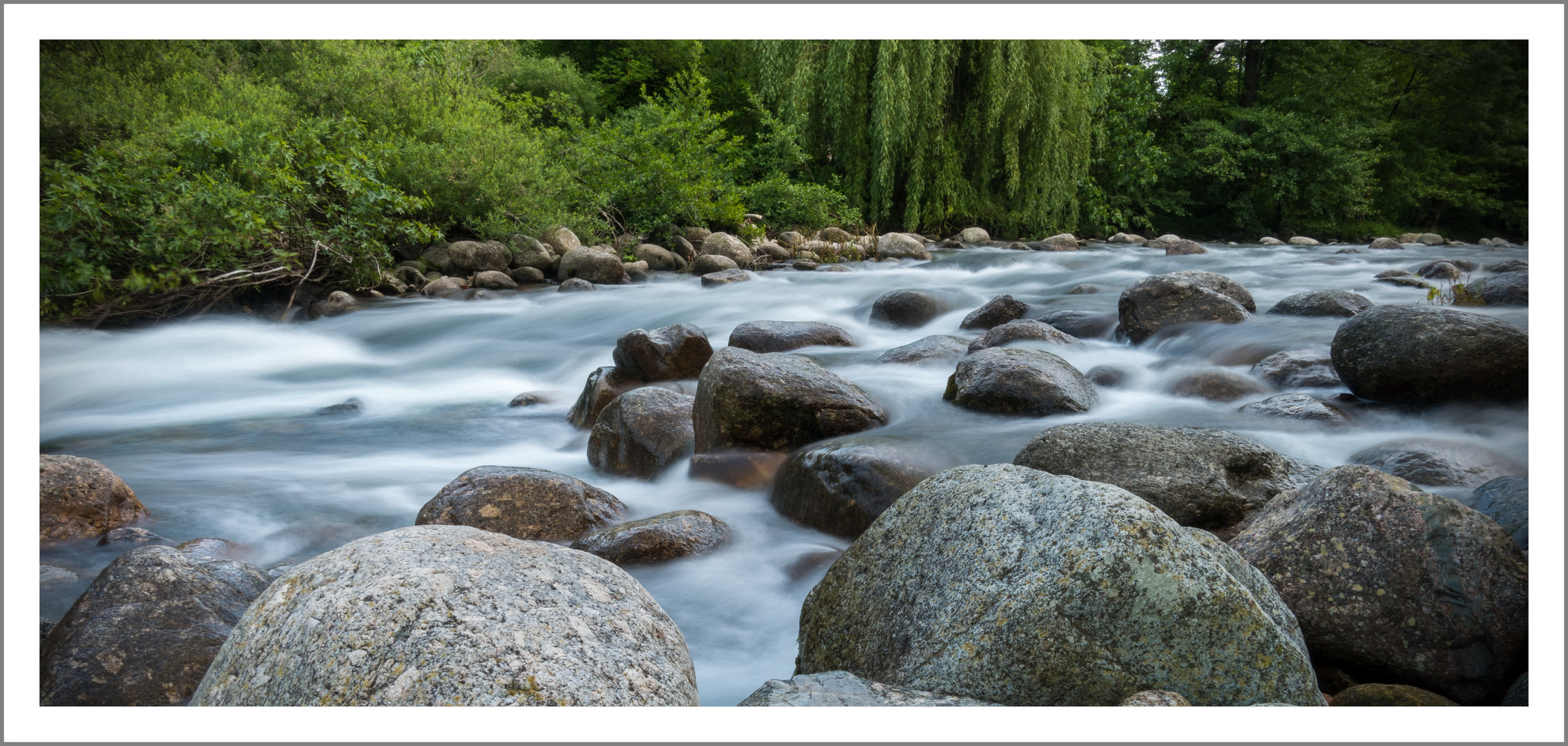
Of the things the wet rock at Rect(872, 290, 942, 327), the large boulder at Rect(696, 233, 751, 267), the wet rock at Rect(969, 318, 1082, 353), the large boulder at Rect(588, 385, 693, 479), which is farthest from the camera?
the large boulder at Rect(696, 233, 751, 267)

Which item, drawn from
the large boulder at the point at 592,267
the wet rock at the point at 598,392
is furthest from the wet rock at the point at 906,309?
the large boulder at the point at 592,267

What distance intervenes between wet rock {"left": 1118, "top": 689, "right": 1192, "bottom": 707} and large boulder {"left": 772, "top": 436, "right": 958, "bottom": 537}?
185 cm

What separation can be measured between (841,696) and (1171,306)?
5.67m

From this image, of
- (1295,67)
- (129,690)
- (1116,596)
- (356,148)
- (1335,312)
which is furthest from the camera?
(356,148)

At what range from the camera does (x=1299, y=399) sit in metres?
4.67

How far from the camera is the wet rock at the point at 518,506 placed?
3713 mm

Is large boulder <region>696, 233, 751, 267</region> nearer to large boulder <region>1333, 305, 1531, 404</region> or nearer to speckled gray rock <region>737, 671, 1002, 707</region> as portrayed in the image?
large boulder <region>1333, 305, 1531, 404</region>

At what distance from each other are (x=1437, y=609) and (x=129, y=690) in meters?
3.83

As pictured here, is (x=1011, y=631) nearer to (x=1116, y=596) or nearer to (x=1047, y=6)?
(x=1116, y=596)

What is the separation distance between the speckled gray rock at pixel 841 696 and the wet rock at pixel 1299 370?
13.0ft

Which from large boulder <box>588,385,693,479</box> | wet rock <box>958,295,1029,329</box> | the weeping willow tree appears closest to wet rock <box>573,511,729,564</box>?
large boulder <box>588,385,693,479</box>

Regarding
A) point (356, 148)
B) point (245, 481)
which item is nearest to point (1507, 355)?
point (245, 481)

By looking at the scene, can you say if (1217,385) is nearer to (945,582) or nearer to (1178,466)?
(1178,466)

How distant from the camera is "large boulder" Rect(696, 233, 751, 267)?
41.0 feet
